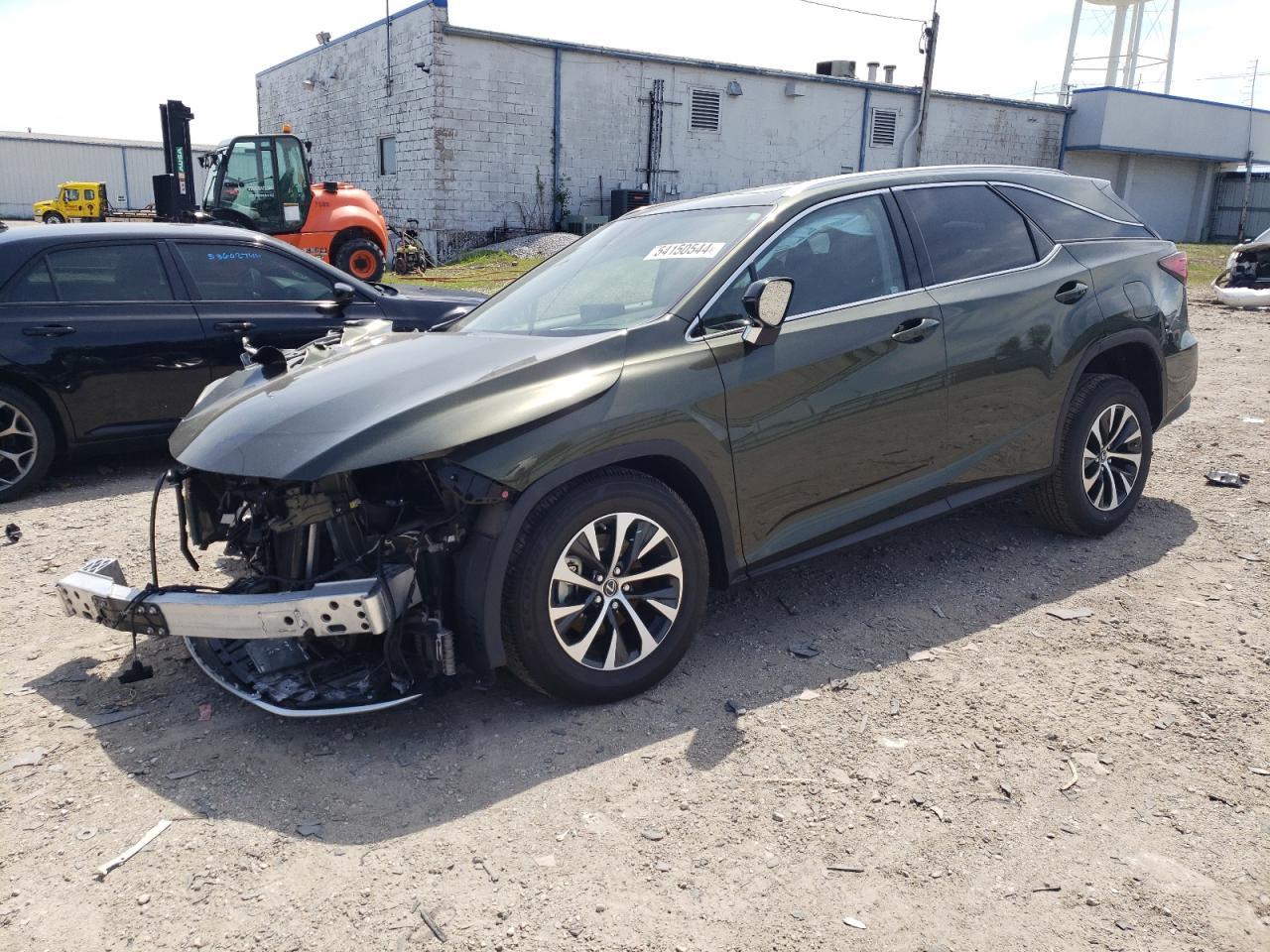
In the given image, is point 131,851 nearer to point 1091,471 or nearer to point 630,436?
point 630,436

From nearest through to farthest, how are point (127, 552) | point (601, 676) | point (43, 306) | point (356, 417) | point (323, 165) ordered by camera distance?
point (356, 417)
point (601, 676)
point (127, 552)
point (43, 306)
point (323, 165)

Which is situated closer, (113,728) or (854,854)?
(854,854)

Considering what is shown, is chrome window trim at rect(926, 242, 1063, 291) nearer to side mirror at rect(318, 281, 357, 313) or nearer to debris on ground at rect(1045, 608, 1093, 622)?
debris on ground at rect(1045, 608, 1093, 622)

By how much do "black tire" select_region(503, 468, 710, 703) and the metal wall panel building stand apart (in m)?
51.9

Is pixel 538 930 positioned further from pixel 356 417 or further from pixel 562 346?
pixel 562 346

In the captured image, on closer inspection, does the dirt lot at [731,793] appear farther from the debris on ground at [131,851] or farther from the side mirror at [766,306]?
the side mirror at [766,306]

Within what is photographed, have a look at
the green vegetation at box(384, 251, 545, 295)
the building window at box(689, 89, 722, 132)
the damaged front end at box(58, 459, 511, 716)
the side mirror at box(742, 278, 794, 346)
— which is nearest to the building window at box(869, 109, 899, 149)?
the building window at box(689, 89, 722, 132)

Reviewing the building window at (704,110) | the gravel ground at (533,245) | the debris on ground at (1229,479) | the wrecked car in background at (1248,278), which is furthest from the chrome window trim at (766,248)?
the building window at (704,110)

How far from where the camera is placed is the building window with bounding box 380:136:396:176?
26328mm

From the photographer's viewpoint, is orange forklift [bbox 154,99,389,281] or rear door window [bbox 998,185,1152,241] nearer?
rear door window [bbox 998,185,1152,241]

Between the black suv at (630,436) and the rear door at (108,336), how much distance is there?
250cm

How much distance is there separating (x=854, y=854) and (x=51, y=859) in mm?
2214

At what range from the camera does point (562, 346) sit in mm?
3643

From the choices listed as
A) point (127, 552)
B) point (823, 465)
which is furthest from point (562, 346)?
point (127, 552)
